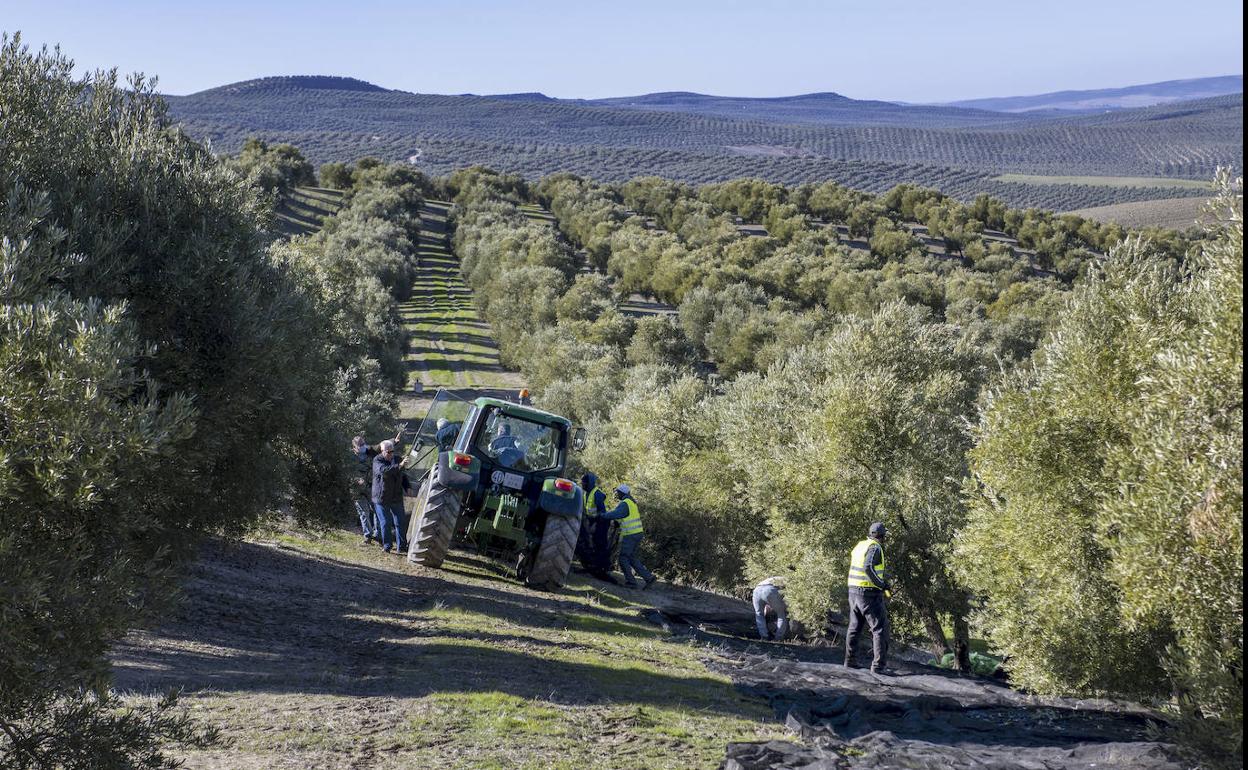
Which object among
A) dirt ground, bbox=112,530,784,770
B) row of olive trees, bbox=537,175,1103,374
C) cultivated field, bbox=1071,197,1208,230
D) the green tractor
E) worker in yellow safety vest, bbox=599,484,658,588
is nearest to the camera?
dirt ground, bbox=112,530,784,770

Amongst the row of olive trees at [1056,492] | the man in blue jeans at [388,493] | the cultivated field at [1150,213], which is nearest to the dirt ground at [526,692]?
the row of olive trees at [1056,492]

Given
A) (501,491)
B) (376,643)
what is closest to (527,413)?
(501,491)

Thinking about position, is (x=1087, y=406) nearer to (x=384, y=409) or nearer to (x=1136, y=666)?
(x=1136, y=666)

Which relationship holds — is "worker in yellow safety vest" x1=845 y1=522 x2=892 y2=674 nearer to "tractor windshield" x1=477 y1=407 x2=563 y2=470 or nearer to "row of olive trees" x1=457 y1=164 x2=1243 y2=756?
"row of olive trees" x1=457 y1=164 x2=1243 y2=756

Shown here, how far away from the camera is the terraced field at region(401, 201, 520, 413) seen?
2206 inches

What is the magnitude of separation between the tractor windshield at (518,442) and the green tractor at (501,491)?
0.6 inches

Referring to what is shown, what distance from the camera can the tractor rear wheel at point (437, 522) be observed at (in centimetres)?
1505

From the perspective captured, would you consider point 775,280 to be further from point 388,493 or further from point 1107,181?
point 1107,181

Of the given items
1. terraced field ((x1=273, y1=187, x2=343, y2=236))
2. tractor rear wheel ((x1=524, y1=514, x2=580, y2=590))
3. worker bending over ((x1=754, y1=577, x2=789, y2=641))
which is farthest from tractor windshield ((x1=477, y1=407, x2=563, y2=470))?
terraced field ((x1=273, y1=187, x2=343, y2=236))

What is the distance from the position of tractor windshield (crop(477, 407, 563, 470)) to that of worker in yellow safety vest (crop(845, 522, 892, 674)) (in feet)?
17.8

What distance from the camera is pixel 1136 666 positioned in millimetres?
11195

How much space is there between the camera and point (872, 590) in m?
13.4

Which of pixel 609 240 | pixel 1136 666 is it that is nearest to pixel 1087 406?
pixel 1136 666

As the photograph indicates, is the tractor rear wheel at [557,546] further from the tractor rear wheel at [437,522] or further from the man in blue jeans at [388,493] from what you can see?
the man in blue jeans at [388,493]
